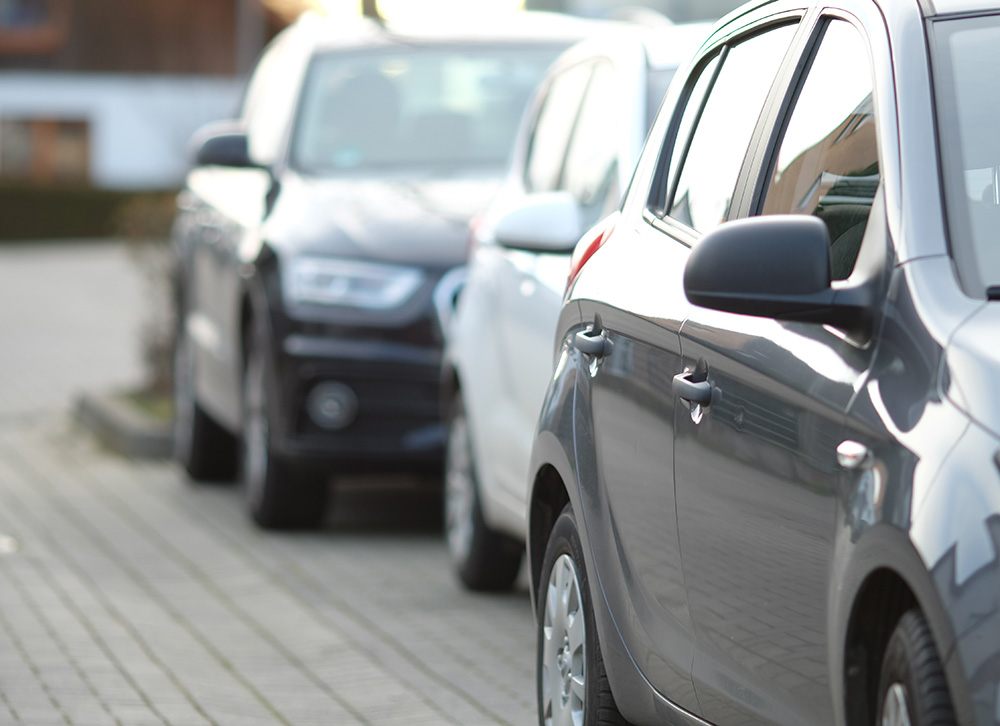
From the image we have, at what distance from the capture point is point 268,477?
8.06m

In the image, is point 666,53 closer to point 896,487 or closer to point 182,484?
point 896,487

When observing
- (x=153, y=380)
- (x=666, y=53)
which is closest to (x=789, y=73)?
(x=666, y=53)

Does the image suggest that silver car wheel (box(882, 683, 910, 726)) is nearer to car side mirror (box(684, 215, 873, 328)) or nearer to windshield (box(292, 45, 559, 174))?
car side mirror (box(684, 215, 873, 328))

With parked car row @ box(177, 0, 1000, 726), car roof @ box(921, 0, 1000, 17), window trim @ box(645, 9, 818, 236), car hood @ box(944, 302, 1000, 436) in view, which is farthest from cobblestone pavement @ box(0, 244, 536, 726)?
car hood @ box(944, 302, 1000, 436)

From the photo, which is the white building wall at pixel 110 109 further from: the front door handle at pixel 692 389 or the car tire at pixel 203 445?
the front door handle at pixel 692 389

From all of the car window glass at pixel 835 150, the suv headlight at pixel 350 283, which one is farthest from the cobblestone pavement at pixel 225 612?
the car window glass at pixel 835 150

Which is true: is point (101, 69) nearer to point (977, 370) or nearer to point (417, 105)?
point (417, 105)

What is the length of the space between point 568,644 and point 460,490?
2.82 metres

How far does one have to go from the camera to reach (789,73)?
352 cm

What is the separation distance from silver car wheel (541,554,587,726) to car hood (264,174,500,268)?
11.7ft

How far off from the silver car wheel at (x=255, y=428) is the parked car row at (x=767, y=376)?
1906 millimetres

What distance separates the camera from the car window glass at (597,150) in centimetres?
581

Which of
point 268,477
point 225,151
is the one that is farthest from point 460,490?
point 225,151

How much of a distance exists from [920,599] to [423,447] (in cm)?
540
